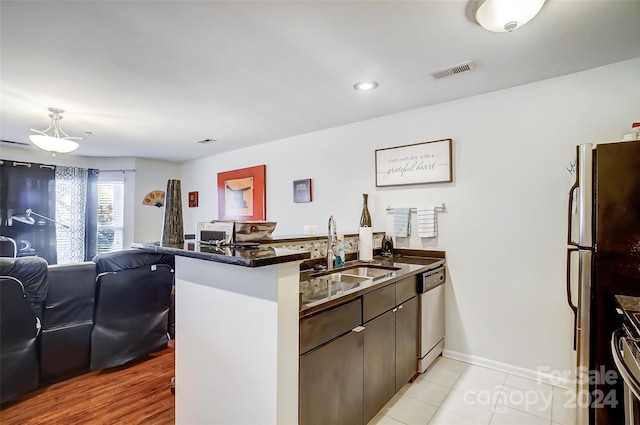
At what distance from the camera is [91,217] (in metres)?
5.36

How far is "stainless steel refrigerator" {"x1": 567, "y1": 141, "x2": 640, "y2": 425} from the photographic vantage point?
155cm

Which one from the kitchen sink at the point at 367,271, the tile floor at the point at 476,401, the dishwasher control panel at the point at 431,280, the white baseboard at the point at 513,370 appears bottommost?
the tile floor at the point at 476,401

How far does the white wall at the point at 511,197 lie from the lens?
226 cm

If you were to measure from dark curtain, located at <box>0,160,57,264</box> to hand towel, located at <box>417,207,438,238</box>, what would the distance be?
5.60 metres

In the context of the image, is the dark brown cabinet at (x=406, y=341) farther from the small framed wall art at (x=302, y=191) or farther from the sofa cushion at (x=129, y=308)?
the sofa cushion at (x=129, y=308)

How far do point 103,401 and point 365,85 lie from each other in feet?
9.82

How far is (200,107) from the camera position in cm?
303

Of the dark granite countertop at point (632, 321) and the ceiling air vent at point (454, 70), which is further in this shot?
the ceiling air vent at point (454, 70)

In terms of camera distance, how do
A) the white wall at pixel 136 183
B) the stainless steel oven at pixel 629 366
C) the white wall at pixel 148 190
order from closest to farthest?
the stainless steel oven at pixel 629 366 < the white wall at pixel 136 183 < the white wall at pixel 148 190

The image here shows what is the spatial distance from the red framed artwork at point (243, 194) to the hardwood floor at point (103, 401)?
7.99 ft

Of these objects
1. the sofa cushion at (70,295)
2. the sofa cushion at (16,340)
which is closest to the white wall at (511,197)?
the sofa cushion at (70,295)

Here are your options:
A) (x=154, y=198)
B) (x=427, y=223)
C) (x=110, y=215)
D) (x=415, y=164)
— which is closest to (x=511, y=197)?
(x=427, y=223)

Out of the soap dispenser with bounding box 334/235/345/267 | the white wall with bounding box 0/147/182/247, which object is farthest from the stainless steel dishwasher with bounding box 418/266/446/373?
the white wall with bounding box 0/147/182/247

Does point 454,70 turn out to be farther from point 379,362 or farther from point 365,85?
point 379,362
